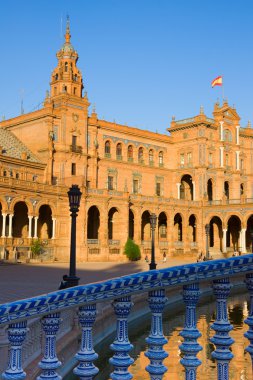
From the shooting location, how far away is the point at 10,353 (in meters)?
3.26

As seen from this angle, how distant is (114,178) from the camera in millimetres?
57156

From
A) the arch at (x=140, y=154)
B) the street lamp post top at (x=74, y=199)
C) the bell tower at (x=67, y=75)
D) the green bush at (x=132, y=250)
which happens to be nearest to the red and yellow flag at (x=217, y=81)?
the arch at (x=140, y=154)

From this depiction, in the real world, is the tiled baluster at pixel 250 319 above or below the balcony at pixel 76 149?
below

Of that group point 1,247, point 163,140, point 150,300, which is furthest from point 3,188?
point 150,300

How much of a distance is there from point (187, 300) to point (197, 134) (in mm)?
60040

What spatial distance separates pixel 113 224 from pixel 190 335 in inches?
1858

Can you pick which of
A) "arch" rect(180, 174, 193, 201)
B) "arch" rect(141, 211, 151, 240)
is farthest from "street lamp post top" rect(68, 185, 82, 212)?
"arch" rect(180, 174, 193, 201)

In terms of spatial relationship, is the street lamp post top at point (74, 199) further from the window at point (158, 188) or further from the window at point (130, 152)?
the window at point (158, 188)

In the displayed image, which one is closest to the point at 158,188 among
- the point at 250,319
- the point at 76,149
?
the point at 76,149

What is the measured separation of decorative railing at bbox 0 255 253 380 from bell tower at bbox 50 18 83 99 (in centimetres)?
5112

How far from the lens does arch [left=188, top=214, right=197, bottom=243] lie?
200 feet

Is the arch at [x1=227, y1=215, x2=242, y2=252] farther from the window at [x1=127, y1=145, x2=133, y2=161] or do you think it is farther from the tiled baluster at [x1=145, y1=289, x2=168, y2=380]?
the tiled baluster at [x1=145, y1=289, x2=168, y2=380]

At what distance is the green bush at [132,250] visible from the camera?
48719 mm

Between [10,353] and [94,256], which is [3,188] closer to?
[94,256]
